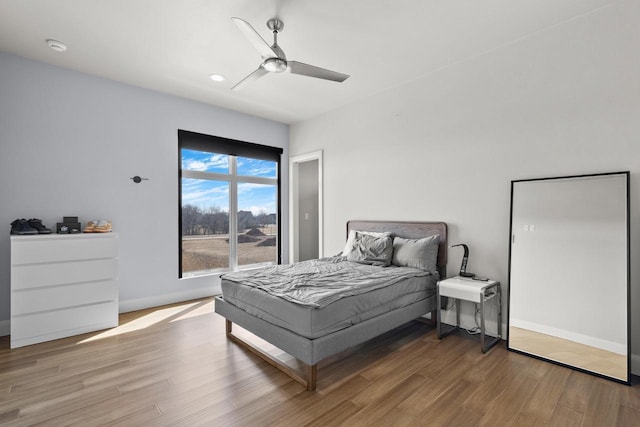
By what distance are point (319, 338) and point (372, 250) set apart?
64.6 inches

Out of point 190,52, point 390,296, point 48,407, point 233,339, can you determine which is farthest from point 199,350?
point 190,52

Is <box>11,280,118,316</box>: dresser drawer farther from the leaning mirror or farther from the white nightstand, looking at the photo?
the leaning mirror

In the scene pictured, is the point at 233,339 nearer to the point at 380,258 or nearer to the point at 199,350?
the point at 199,350

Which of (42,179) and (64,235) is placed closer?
(64,235)

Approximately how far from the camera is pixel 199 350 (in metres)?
2.77

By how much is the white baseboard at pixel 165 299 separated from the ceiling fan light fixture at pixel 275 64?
3271mm

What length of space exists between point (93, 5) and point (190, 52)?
83cm

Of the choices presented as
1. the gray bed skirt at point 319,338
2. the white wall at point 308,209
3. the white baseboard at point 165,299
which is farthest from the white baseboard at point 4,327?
the white wall at point 308,209

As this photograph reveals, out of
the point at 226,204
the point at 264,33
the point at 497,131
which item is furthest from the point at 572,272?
the point at 226,204

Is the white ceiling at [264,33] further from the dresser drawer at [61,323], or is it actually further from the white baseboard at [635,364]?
the white baseboard at [635,364]

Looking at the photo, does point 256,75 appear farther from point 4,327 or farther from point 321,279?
point 4,327

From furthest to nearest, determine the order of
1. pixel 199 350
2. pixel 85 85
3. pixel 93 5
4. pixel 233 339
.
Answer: pixel 85 85
pixel 233 339
pixel 199 350
pixel 93 5

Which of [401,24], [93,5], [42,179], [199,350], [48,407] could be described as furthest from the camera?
[42,179]

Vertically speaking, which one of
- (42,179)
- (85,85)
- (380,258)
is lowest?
(380,258)
